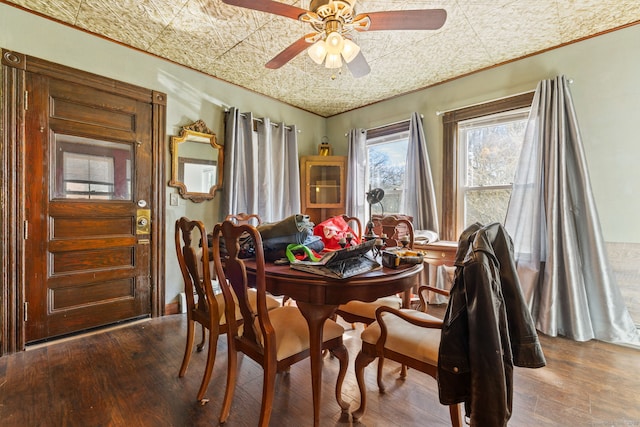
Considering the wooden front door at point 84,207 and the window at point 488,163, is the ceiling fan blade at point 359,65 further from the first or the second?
the wooden front door at point 84,207

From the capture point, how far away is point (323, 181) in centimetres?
418

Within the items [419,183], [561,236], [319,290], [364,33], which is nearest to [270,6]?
[364,33]

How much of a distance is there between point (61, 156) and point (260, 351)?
2.39 metres

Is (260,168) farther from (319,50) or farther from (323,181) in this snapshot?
(319,50)

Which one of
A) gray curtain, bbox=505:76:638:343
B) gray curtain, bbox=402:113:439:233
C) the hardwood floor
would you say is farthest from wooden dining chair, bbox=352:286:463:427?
gray curtain, bbox=402:113:439:233

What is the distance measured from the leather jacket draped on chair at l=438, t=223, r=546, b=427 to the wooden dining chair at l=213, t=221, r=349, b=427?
0.63 meters

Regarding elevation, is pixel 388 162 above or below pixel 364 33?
below

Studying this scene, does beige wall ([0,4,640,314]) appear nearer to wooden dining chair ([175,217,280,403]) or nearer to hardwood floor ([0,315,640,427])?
hardwood floor ([0,315,640,427])

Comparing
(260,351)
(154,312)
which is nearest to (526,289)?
(260,351)

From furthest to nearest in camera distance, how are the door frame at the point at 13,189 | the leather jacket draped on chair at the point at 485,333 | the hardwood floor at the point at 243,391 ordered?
the door frame at the point at 13,189
the hardwood floor at the point at 243,391
the leather jacket draped on chair at the point at 485,333

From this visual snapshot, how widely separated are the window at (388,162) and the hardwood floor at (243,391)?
7.01 ft

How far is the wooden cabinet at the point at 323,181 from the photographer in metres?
4.09

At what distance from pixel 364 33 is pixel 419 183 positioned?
1714mm

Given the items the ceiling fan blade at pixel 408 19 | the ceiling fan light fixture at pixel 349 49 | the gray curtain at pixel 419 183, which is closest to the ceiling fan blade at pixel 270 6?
the ceiling fan light fixture at pixel 349 49
